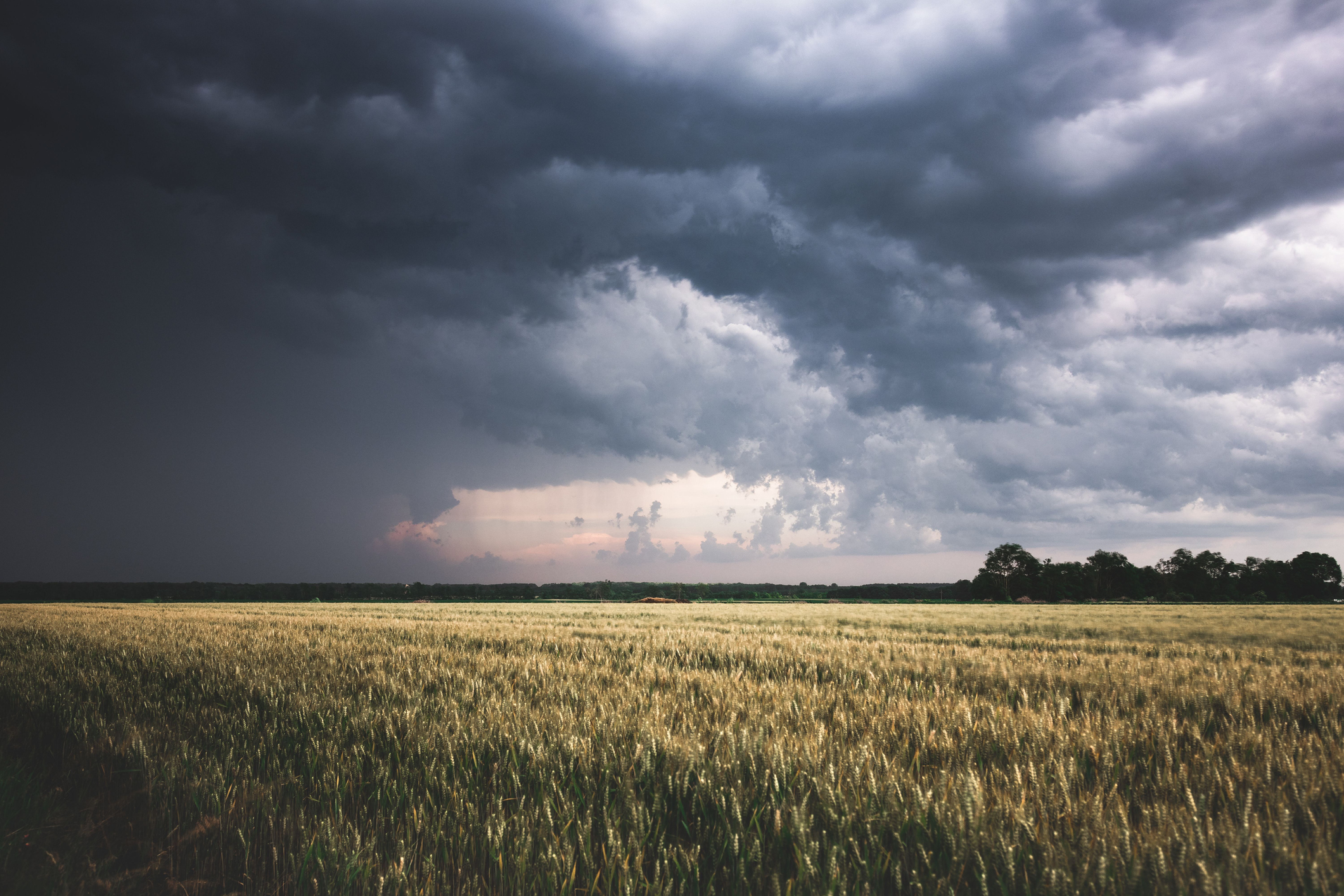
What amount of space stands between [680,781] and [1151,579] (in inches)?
5763

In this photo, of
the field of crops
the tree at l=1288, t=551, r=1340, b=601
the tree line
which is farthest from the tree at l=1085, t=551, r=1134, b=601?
the field of crops

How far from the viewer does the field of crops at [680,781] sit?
78.5 inches

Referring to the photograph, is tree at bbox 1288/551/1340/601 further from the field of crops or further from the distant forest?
the field of crops

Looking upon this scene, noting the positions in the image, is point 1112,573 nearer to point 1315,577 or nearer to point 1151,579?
point 1151,579

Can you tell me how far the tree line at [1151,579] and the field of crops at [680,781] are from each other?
112 meters

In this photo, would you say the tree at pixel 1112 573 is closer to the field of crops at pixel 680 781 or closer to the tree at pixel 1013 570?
the tree at pixel 1013 570

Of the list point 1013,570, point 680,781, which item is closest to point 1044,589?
point 1013,570

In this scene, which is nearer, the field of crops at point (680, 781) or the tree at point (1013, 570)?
the field of crops at point (680, 781)

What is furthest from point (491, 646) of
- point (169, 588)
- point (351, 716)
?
point (169, 588)

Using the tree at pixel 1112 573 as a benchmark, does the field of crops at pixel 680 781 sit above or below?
above

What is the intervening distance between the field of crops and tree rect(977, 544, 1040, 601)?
115 meters

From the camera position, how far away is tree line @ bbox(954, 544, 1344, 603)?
97.6 meters

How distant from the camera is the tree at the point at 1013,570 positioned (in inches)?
4166

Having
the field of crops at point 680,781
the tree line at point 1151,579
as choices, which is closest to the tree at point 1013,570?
the tree line at point 1151,579
